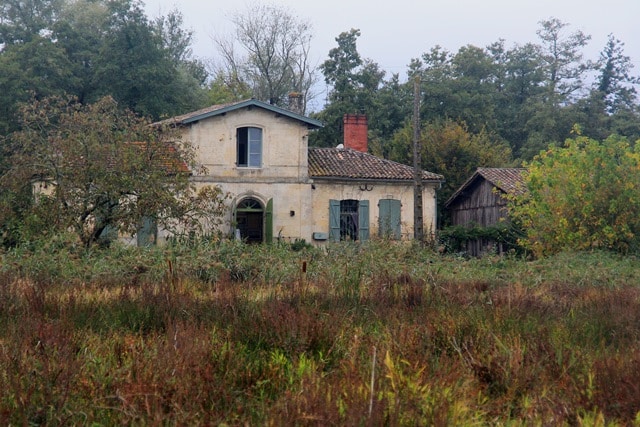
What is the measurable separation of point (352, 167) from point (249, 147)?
4401mm

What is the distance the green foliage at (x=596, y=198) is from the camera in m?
20.3

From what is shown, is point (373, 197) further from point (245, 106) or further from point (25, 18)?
point (25, 18)

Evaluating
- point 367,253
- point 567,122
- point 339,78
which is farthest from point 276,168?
point 567,122

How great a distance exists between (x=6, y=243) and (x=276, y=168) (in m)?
14.0

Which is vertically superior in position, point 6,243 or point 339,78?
point 339,78

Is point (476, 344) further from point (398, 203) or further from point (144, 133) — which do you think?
point (398, 203)

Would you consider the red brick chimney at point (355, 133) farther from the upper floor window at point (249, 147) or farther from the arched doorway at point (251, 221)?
the arched doorway at point (251, 221)

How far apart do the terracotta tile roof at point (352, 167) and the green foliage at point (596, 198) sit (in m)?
9.89

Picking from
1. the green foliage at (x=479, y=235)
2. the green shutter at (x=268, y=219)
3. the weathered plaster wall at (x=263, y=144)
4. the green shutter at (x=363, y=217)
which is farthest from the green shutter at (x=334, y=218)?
the green foliage at (x=479, y=235)

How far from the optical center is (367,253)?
13.5 meters

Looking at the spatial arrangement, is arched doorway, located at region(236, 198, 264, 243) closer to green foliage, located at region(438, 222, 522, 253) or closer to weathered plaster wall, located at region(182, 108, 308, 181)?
weathered plaster wall, located at region(182, 108, 308, 181)

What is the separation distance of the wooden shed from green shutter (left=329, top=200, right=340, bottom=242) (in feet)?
18.1

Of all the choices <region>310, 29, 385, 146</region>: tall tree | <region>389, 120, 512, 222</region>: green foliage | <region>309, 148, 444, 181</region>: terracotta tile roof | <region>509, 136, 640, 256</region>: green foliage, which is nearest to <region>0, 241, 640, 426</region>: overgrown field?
<region>509, 136, 640, 256</region>: green foliage

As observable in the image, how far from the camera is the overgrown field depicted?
465 centimetres
